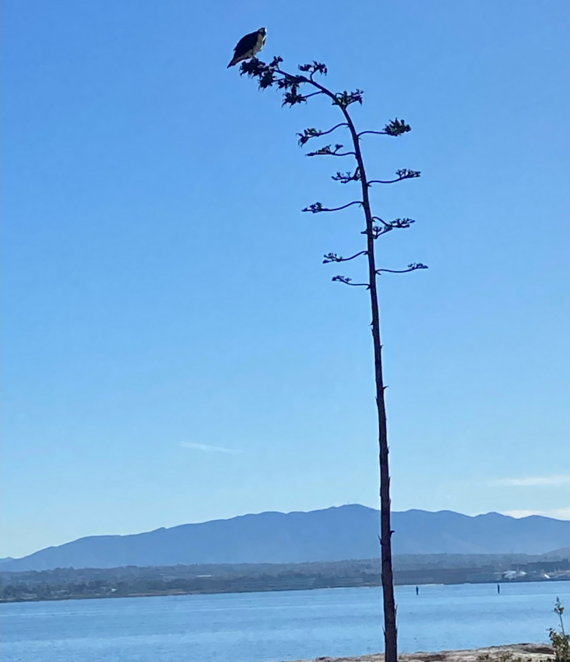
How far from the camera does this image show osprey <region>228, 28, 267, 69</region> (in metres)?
14.8

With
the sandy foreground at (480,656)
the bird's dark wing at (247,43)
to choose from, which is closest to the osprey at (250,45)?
the bird's dark wing at (247,43)

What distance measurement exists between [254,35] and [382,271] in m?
3.91

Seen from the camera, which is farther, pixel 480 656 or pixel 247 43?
pixel 480 656

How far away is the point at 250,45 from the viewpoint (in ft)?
48.5

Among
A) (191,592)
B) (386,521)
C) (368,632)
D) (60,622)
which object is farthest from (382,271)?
(191,592)

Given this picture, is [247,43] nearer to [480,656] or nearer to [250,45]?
[250,45]

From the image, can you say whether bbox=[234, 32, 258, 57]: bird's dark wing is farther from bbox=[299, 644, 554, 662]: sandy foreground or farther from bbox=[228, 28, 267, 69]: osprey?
bbox=[299, 644, 554, 662]: sandy foreground

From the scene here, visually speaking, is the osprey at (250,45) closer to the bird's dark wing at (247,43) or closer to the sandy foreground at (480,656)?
the bird's dark wing at (247,43)

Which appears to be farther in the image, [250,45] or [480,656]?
[480,656]

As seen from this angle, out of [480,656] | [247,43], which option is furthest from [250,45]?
[480,656]

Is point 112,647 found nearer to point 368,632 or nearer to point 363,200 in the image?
point 368,632

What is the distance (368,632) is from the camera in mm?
64062

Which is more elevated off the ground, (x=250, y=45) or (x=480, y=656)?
(x=250, y=45)

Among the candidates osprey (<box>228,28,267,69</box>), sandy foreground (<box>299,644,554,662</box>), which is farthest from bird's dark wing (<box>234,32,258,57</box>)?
sandy foreground (<box>299,644,554,662</box>)
